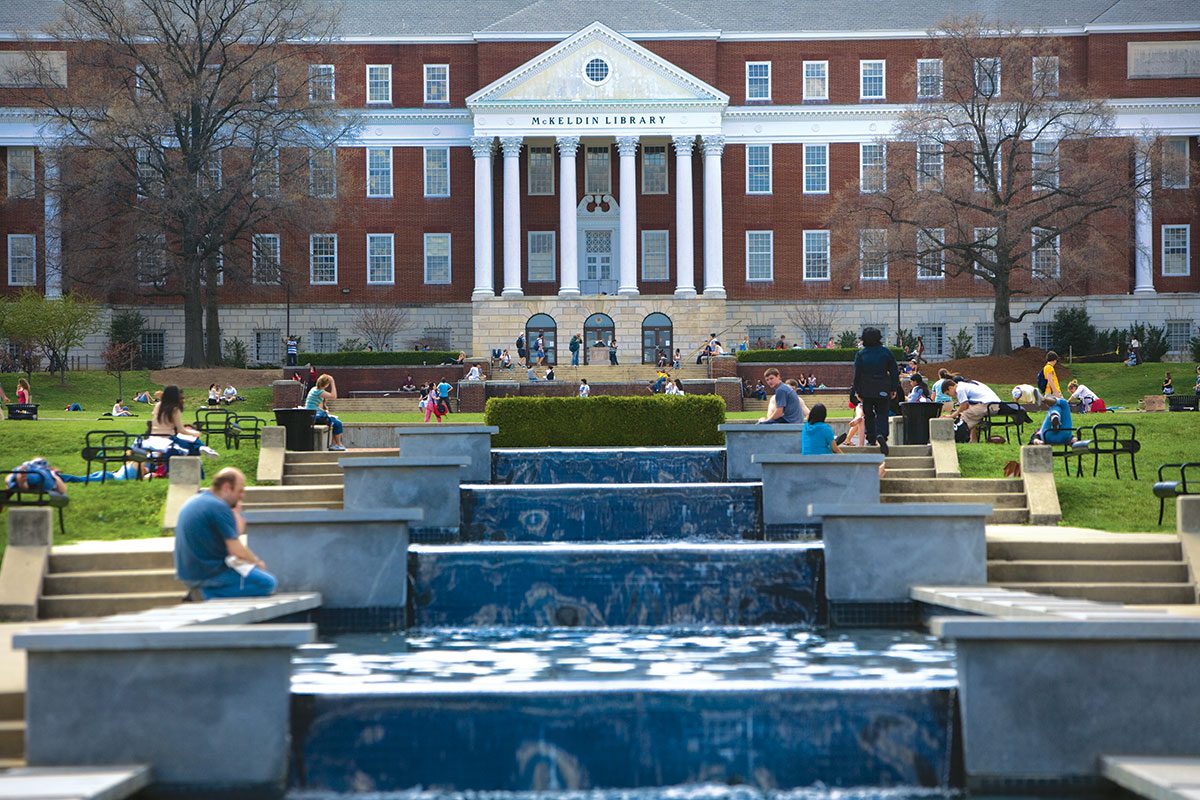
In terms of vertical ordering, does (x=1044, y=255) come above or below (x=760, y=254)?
below

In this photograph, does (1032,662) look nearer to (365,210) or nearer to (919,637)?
(919,637)

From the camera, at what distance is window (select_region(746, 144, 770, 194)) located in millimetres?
68188

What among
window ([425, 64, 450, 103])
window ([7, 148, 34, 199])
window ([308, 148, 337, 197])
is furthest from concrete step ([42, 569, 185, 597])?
window ([425, 64, 450, 103])

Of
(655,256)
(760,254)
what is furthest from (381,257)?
(760,254)

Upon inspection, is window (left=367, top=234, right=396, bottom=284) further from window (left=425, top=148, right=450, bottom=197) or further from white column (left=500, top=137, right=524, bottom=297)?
white column (left=500, top=137, right=524, bottom=297)

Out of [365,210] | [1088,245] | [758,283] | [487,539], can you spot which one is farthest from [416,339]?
[487,539]

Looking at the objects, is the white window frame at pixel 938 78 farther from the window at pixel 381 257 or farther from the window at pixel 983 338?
the window at pixel 381 257

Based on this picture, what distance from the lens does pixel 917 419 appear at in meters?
25.1

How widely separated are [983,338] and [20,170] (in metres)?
42.1

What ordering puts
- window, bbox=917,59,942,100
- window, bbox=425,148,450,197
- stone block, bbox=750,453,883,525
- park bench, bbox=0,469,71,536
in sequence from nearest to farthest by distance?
park bench, bbox=0,469,71,536, stone block, bbox=750,453,883,525, window, bbox=917,59,942,100, window, bbox=425,148,450,197

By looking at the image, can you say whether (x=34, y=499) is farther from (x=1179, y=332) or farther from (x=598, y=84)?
(x=1179, y=332)

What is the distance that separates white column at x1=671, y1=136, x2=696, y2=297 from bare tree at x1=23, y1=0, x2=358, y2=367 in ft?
50.8

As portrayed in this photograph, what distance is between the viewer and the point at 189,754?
10219 mm

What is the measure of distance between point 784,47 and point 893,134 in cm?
707
